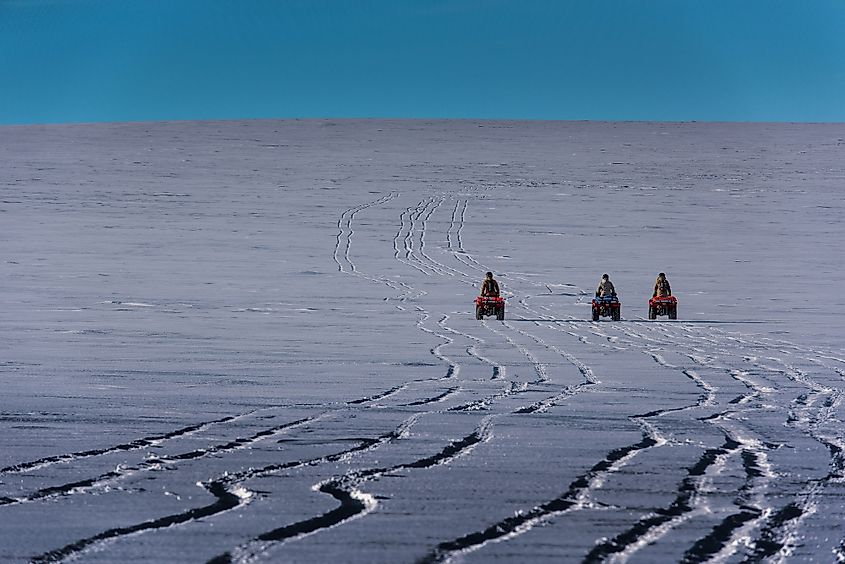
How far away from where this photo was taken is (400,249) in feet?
92.2

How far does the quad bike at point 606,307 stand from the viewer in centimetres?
1636

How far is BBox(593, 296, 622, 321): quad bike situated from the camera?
644 inches

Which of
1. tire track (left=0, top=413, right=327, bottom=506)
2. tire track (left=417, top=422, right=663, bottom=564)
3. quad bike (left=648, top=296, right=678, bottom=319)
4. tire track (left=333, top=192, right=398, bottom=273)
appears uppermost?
tire track (left=333, top=192, right=398, bottom=273)

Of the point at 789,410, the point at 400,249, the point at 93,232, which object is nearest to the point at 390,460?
the point at 789,410

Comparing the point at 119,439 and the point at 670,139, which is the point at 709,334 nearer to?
the point at 119,439

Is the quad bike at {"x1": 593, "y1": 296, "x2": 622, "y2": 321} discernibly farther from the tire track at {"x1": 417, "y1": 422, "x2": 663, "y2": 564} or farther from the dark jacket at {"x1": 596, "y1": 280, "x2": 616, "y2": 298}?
the tire track at {"x1": 417, "y1": 422, "x2": 663, "y2": 564}

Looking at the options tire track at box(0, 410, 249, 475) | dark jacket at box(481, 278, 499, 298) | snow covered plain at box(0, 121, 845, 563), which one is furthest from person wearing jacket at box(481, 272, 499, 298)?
tire track at box(0, 410, 249, 475)

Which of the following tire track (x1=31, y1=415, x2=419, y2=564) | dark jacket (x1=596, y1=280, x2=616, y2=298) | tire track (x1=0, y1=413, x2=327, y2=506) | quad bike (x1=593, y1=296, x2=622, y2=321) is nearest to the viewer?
tire track (x1=31, y1=415, x2=419, y2=564)

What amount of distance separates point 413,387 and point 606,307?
8363 mm

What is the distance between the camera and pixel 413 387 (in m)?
8.52

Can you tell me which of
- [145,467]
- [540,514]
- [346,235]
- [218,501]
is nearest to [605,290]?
[145,467]

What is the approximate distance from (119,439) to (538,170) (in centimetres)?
3955

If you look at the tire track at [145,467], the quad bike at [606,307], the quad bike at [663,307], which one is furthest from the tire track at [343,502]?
the quad bike at [663,307]

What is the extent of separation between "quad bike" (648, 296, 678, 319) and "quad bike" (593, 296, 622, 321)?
61 centimetres
